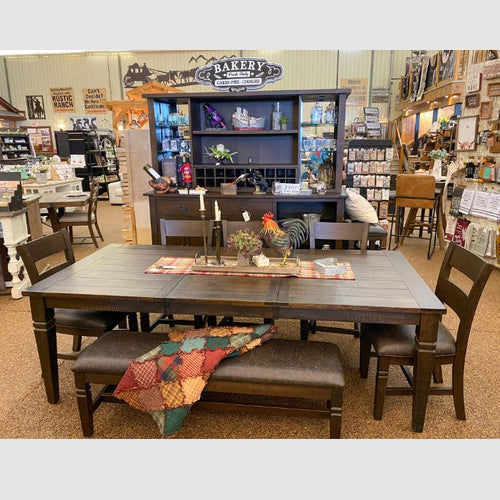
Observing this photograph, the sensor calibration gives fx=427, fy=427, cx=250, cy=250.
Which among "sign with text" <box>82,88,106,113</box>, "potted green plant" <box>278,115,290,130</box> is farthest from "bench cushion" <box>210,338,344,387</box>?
"sign with text" <box>82,88,106,113</box>

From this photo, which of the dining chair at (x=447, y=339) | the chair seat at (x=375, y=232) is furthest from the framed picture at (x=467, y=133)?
the dining chair at (x=447, y=339)

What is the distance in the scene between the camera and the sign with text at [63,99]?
13.6 m

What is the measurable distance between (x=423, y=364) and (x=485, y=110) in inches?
162

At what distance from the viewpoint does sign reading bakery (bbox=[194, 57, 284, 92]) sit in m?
4.19

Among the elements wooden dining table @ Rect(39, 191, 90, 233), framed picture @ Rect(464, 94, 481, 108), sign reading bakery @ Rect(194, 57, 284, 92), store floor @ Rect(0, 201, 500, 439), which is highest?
sign reading bakery @ Rect(194, 57, 284, 92)

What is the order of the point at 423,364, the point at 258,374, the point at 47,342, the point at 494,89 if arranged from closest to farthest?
the point at 258,374
the point at 423,364
the point at 47,342
the point at 494,89

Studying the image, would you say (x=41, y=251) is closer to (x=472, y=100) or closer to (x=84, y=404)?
(x=84, y=404)

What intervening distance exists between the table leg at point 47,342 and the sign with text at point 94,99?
41.3 feet

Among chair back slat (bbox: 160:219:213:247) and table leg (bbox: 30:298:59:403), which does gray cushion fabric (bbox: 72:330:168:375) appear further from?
chair back slat (bbox: 160:219:213:247)

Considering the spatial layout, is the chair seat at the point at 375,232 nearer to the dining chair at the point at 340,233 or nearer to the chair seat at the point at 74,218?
the dining chair at the point at 340,233

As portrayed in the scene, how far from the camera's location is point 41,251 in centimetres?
258

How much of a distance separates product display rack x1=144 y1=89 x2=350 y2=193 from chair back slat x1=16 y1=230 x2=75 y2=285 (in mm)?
1981

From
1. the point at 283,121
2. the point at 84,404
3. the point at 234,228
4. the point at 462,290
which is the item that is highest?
the point at 283,121

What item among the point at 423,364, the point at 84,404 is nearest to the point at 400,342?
the point at 423,364
